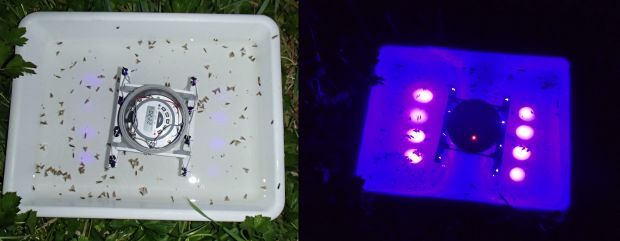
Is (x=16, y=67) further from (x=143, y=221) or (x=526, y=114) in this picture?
(x=526, y=114)

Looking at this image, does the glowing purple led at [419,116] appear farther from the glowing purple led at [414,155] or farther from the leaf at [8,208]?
the leaf at [8,208]

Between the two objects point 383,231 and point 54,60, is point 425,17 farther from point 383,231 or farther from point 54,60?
point 54,60

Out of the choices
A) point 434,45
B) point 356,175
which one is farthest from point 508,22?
point 356,175

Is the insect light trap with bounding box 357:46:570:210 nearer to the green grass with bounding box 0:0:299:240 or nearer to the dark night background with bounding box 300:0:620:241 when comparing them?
the dark night background with bounding box 300:0:620:241

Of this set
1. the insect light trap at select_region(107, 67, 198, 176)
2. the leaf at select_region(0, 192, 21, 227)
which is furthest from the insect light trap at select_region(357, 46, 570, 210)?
the leaf at select_region(0, 192, 21, 227)

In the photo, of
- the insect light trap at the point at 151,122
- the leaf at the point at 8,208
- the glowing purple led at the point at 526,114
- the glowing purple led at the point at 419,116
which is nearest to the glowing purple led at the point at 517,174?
the glowing purple led at the point at 526,114

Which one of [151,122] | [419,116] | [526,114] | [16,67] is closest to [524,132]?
[526,114]
